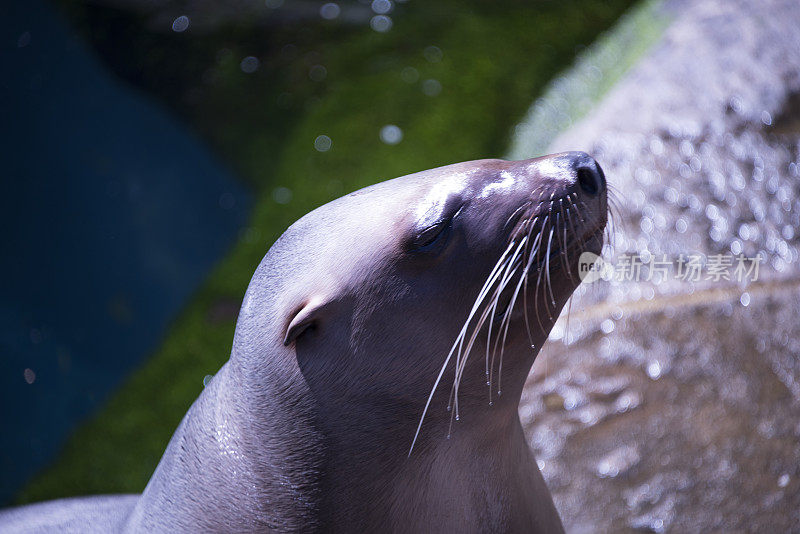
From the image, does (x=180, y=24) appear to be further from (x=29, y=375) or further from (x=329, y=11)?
(x=29, y=375)

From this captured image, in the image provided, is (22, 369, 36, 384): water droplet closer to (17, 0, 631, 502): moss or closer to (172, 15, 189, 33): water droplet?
(17, 0, 631, 502): moss

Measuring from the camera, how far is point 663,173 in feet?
12.7

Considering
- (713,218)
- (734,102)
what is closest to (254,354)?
(713,218)

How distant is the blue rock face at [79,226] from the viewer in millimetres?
4613

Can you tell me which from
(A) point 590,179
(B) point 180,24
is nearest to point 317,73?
(B) point 180,24

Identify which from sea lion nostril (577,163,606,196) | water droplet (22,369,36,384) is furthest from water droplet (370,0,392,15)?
sea lion nostril (577,163,606,196)

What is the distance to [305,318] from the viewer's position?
72.0 inches

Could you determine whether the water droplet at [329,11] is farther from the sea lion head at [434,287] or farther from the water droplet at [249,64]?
the sea lion head at [434,287]

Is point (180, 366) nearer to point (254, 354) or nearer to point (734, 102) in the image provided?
point (254, 354)

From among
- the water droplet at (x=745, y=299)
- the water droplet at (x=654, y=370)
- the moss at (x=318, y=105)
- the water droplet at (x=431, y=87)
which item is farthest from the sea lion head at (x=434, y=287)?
the water droplet at (x=431, y=87)

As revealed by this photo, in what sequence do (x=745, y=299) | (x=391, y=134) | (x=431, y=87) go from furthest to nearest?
(x=431, y=87) < (x=391, y=134) < (x=745, y=299)

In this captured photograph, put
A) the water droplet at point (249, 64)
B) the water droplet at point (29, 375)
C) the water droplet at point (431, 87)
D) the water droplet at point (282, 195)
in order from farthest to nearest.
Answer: the water droplet at point (249, 64)
the water droplet at point (431, 87)
the water droplet at point (282, 195)
the water droplet at point (29, 375)

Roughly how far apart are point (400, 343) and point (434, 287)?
0.14 m

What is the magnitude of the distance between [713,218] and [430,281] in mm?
2285
